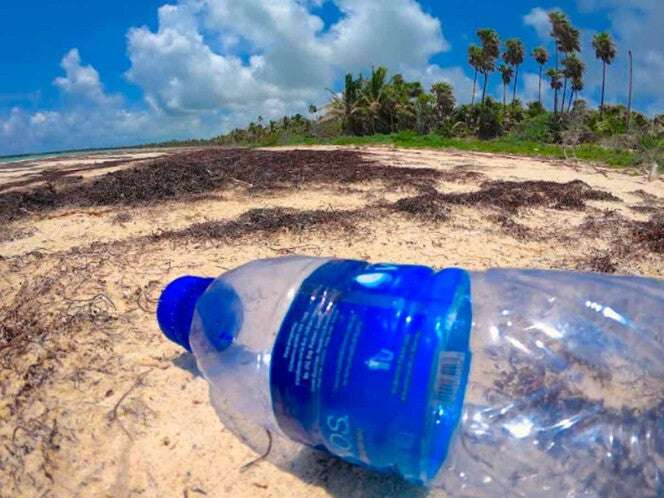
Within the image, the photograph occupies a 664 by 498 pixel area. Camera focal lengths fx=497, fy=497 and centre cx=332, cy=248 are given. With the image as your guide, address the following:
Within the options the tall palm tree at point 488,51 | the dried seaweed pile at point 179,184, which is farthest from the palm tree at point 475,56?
the dried seaweed pile at point 179,184

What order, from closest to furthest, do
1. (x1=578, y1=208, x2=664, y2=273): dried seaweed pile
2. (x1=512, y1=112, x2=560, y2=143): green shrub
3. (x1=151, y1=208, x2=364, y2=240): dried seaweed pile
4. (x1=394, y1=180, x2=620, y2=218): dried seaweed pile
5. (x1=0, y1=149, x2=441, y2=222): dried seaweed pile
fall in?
(x1=578, y1=208, x2=664, y2=273): dried seaweed pile
(x1=151, y1=208, x2=364, y2=240): dried seaweed pile
(x1=394, y1=180, x2=620, y2=218): dried seaweed pile
(x1=0, y1=149, x2=441, y2=222): dried seaweed pile
(x1=512, y1=112, x2=560, y2=143): green shrub

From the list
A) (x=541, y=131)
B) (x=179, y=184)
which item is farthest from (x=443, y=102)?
(x=179, y=184)

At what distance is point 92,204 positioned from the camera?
5703 millimetres

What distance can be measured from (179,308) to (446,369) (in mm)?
833

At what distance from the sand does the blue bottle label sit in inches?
10.8

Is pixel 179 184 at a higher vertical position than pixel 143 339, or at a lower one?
higher

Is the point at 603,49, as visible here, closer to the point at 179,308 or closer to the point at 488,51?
the point at 488,51

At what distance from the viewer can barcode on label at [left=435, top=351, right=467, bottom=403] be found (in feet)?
3.84

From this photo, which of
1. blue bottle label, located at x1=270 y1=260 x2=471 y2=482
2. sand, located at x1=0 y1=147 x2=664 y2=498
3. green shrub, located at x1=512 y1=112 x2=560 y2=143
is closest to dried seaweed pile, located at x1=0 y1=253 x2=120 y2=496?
sand, located at x1=0 y1=147 x2=664 y2=498

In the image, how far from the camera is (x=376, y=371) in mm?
1129

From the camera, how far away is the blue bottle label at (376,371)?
1.12m

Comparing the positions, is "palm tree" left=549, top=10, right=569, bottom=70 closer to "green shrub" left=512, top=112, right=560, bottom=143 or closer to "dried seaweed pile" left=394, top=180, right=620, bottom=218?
"green shrub" left=512, top=112, right=560, bottom=143

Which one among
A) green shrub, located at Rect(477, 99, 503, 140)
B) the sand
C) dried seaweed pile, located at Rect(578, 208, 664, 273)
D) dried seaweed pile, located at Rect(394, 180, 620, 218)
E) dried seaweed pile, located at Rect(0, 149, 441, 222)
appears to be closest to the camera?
the sand

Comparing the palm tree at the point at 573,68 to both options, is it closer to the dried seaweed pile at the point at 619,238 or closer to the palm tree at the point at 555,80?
the palm tree at the point at 555,80
